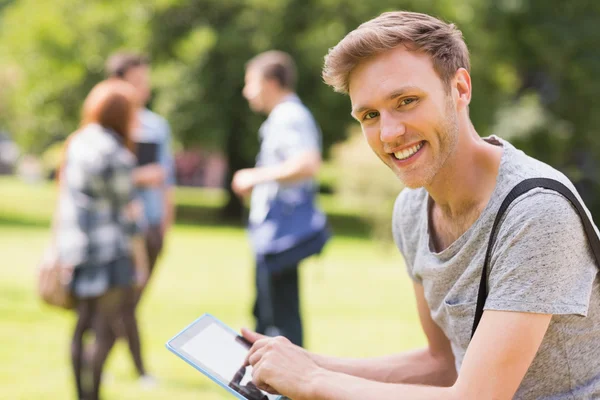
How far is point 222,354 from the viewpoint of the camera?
217cm

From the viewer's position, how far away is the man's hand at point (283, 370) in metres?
1.91

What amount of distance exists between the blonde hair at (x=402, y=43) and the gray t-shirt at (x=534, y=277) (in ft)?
0.93

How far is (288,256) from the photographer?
566 centimetres

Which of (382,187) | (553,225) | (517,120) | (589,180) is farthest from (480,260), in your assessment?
(589,180)

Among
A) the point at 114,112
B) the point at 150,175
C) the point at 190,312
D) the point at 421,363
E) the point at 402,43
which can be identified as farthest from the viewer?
the point at 190,312

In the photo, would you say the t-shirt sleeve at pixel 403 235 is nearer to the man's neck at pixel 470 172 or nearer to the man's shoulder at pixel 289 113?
the man's neck at pixel 470 172

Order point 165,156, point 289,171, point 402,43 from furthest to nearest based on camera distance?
point 165,156 → point 289,171 → point 402,43

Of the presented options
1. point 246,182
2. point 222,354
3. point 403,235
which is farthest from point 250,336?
point 246,182

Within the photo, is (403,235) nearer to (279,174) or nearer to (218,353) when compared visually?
(218,353)

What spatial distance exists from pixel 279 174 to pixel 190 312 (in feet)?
13.2

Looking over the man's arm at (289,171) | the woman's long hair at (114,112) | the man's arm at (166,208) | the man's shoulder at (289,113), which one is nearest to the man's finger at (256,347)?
the woman's long hair at (114,112)

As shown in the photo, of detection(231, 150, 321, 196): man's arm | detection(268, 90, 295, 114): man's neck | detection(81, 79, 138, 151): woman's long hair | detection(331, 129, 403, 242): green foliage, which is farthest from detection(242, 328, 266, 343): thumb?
detection(331, 129, 403, 242): green foliage

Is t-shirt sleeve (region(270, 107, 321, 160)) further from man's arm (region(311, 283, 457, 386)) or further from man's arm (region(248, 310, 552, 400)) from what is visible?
man's arm (region(248, 310, 552, 400))

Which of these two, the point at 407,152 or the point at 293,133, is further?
the point at 293,133
